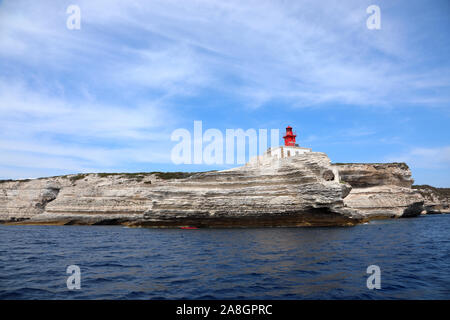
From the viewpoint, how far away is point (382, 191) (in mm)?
70750

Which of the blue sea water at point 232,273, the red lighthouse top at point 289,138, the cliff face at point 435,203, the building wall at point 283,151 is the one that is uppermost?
the red lighthouse top at point 289,138

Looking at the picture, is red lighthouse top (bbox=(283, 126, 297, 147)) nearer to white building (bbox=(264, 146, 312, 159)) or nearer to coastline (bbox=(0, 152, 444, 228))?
white building (bbox=(264, 146, 312, 159))

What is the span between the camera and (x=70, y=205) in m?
59.6

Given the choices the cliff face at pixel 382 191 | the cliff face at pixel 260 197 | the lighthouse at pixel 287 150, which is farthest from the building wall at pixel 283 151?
the cliff face at pixel 382 191

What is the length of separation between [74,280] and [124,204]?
49994 mm

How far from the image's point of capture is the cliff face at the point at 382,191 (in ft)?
226

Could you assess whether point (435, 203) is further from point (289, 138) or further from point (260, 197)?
point (260, 197)

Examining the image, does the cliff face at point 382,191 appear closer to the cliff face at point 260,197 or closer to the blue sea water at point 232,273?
the cliff face at point 260,197

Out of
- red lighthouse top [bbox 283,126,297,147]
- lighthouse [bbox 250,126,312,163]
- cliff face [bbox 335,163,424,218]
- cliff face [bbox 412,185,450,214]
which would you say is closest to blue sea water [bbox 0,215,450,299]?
lighthouse [bbox 250,126,312,163]

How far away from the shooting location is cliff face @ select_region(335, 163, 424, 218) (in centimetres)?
6875

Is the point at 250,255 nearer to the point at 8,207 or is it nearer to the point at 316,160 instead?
the point at 316,160

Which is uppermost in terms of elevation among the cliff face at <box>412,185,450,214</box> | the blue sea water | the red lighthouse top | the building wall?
the red lighthouse top

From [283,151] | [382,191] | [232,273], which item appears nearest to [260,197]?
[283,151]
